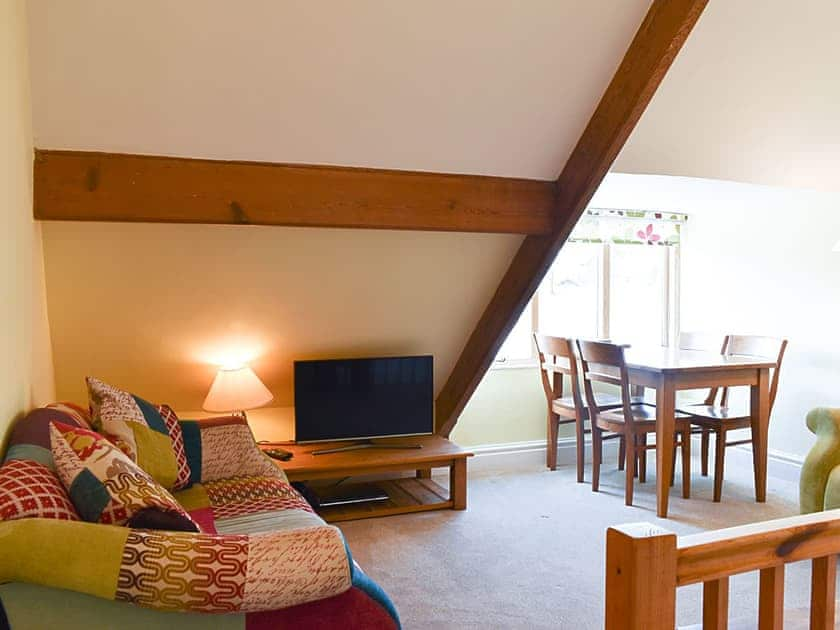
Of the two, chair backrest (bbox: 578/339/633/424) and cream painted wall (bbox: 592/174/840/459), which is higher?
cream painted wall (bbox: 592/174/840/459)

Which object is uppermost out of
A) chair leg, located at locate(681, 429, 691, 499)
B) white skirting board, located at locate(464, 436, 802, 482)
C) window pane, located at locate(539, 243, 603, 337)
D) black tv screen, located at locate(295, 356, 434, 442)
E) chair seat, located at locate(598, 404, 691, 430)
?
window pane, located at locate(539, 243, 603, 337)

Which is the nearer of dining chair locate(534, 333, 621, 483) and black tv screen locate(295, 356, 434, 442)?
black tv screen locate(295, 356, 434, 442)

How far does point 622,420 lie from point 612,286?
1.44 m

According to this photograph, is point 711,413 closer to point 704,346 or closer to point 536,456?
point 704,346

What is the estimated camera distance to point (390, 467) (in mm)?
3520

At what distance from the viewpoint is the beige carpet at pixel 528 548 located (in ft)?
8.31

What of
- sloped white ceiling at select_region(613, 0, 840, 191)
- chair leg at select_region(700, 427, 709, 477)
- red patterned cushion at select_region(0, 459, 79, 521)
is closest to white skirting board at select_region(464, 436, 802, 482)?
chair leg at select_region(700, 427, 709, 477)

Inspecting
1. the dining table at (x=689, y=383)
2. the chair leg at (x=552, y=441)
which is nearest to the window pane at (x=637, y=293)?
the chair leg at (x=552, y=441)

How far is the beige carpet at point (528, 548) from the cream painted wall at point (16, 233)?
60.8 inches

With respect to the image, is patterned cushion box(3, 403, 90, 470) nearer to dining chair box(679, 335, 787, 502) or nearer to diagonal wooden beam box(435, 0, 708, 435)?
diagonal wooden beam box(435, 0, 708, 435)

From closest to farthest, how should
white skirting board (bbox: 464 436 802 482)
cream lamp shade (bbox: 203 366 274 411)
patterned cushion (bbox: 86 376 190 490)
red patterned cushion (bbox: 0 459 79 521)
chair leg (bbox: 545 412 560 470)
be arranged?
red patterned cushion (bbox: 0 459 79 521) < patterned cushion (bbox: 86 376 190 490) < cream lamp shade (bbox: 203 366 274 411) < white skirting board (bbox: 464 436 802 482) < chair leg (bbox: 545 412 560 470)

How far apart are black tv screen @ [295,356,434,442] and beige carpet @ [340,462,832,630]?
0.49 metres

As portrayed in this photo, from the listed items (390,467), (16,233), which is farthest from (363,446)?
(16,233)

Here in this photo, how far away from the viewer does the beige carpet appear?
253cm
